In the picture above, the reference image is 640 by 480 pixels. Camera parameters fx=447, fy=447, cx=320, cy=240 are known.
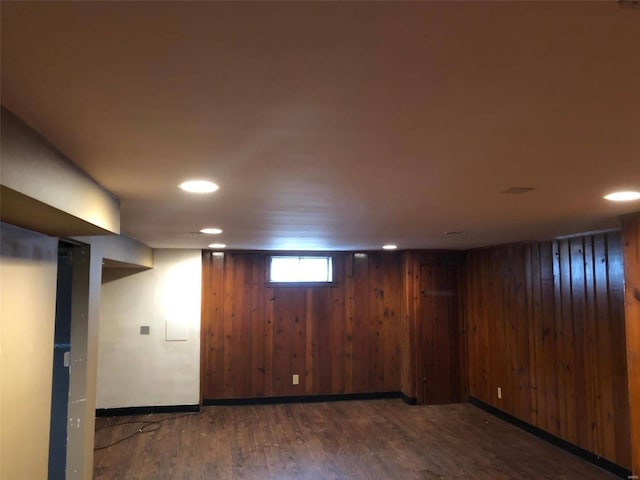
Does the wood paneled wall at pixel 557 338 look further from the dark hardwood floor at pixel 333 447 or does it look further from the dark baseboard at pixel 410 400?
the dark baseboard at pixel 410 400

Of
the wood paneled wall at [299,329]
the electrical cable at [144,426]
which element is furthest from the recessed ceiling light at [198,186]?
the wood paneled wall at [299,329]

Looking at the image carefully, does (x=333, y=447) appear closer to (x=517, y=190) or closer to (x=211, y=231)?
(x=211, y=231)

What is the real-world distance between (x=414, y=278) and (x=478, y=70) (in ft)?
17.6

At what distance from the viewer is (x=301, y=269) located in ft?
20.9

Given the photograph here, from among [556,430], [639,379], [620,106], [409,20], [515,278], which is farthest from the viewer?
[515,278]

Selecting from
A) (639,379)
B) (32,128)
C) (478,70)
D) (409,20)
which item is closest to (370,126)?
(478,70)

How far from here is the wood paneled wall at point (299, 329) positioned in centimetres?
607

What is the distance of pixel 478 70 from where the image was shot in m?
0.89

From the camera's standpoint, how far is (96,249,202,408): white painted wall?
555 cm

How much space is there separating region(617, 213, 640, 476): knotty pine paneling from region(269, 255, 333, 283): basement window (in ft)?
13.2

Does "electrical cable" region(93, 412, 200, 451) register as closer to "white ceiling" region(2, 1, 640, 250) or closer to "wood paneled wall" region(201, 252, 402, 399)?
"wood paneled wall" region(201, 252, 402, 399)

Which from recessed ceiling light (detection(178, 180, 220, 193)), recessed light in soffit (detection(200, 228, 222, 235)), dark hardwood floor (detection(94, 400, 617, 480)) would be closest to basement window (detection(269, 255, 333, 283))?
dark hardwood floor (detection(94, 400, 617, 480))

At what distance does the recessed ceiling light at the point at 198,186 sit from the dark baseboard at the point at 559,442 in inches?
157

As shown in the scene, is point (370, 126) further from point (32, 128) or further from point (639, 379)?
point (639, 379)
